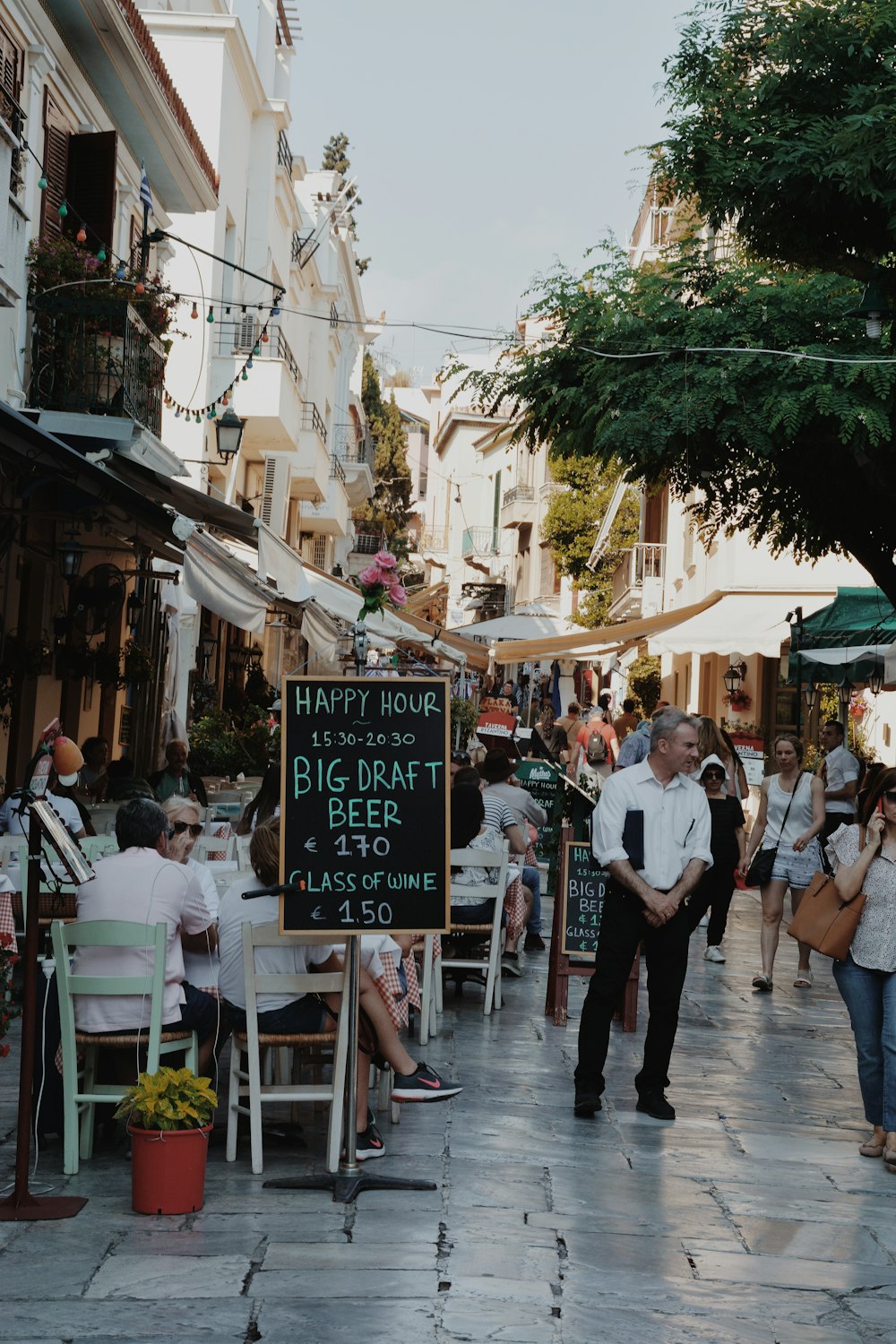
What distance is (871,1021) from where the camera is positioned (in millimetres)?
6957

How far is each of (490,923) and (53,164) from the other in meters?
8.82

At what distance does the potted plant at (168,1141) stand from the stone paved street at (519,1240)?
0.10 meters

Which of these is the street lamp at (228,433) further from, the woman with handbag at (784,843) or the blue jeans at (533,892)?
the woman with handbag at (784,843)

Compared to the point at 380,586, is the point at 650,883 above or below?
below

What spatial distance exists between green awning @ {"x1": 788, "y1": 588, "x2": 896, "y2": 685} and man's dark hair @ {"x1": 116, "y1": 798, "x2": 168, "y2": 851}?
8841 mm

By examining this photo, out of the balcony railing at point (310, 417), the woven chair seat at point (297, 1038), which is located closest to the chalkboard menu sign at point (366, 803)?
the woven chair seat at point (297, 1038)

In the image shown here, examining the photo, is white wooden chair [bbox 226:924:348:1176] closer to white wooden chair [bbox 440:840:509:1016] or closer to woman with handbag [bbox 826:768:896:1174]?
woman with handbag [bbox 826:768:896:1174]

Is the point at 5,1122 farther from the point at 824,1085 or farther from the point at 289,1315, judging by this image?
the point at 824,1085

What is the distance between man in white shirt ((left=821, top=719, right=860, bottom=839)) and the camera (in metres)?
14.0

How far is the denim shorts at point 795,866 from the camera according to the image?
1171 cm

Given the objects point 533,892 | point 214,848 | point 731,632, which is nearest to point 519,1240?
point 214,848

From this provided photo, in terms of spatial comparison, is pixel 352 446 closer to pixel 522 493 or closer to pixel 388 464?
pixel 522 493

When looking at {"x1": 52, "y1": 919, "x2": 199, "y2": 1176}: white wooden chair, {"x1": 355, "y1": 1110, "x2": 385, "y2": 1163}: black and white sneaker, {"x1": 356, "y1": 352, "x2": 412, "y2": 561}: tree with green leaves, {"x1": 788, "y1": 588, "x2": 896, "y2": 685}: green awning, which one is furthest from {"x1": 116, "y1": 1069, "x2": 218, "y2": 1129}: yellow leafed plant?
{"x1": 356, "y1": 352, "x2": 412, "y2": 561}: tree with green leaves

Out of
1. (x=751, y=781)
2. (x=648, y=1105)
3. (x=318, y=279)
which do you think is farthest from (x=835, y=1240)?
(x=318, y=279)
